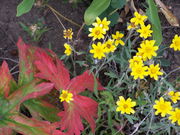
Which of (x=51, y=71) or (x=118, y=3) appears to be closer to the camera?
(x=51, y=71)

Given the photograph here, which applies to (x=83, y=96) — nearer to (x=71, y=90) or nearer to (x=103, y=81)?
(x=71, y=90)

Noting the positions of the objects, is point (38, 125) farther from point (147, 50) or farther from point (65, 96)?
point (147, 50)

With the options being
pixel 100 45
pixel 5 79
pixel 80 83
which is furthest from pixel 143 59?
pixel 5 79

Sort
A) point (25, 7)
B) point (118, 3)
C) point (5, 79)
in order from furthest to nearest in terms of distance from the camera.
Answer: point (118, 3) < point (25, 7) < point (5, 79)

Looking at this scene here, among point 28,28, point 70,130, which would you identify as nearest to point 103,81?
point 70,130

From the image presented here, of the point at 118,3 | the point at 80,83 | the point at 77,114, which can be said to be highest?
the point at 118,3

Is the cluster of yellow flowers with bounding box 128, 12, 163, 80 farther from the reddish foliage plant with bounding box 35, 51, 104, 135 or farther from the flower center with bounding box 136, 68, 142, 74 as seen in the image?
the reddish foliage plant with bounding box 35, 51, 104, 135
